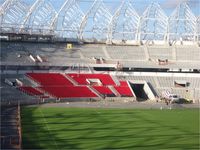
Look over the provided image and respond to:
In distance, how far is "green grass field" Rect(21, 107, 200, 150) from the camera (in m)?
29.2

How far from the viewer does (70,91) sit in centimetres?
6044

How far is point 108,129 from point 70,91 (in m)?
25.6

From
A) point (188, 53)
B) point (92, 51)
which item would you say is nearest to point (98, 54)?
point (92, 51)

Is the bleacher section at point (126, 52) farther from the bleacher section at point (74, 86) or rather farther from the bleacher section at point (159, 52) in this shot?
the bleacher section at point (74, 86)

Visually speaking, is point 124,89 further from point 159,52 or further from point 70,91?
point 159,52

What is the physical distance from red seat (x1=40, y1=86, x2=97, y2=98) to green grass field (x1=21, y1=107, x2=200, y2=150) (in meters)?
9.80

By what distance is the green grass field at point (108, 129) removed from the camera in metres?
29.2

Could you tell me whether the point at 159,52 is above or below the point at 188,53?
above

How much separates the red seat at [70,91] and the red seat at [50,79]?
1.13 m

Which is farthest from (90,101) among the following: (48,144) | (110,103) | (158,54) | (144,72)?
(48,144)

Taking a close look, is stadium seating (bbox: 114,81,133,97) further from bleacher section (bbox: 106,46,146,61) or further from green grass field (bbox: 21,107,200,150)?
green grass field (bbox: 21,107,200,150)

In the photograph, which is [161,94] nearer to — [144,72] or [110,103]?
[144,72]

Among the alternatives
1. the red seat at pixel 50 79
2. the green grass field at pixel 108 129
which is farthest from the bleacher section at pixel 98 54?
the green grass field at pixel 108 129

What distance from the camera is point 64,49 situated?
73.8 meters
